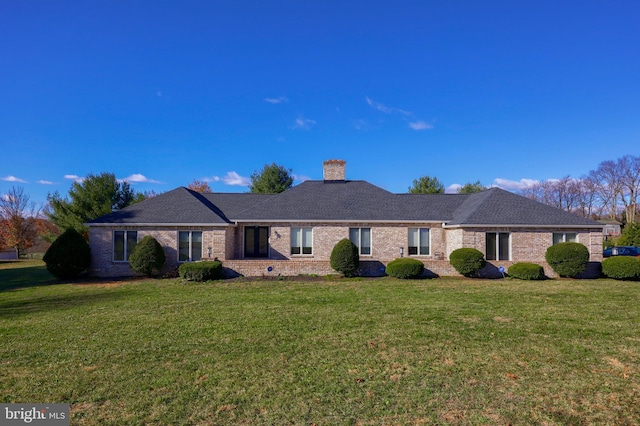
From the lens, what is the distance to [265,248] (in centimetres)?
2205

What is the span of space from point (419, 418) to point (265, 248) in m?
18.1

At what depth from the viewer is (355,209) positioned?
21.7 m

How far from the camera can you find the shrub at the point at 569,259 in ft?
59.0

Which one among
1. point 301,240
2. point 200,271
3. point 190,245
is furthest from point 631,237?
point 190,245

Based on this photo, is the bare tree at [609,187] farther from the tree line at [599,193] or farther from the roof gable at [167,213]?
the roof gable at [167,213]

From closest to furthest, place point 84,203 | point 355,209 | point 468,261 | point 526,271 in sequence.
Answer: point 526,271 < point 468,261 < point 355,209 < point 84,203

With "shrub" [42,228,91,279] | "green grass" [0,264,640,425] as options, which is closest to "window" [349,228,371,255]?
"green grass" [0,264,640,425]

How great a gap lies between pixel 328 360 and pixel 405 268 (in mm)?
12212

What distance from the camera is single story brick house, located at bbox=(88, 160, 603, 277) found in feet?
63.7

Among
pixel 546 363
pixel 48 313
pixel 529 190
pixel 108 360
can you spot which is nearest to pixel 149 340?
pixel 108 360

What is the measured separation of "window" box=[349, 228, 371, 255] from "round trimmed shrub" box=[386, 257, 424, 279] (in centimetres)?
256

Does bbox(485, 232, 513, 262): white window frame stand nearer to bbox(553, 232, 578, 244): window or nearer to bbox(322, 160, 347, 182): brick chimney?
bbox(553, 232, 578, 244): window

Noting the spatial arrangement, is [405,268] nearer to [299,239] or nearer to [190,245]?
[299,239]

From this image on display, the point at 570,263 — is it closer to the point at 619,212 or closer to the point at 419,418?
the point at 419,418
